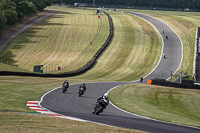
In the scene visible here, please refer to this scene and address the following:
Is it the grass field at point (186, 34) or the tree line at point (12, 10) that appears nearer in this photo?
the grass field at point (186, 34)

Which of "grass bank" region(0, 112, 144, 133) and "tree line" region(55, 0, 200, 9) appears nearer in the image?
"grass bank" region(0, 112, 144, 133)

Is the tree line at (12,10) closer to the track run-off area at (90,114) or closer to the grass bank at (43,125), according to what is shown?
the track run-off area at (90,114)

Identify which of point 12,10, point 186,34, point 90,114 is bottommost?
point 90,114

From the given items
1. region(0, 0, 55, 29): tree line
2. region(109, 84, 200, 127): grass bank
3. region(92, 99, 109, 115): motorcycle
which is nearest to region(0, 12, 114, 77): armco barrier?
region(109, 84, 200, 127): grass bank

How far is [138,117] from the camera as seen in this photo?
19859 millimetres

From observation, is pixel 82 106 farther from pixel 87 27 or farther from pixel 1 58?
pixel 87 27

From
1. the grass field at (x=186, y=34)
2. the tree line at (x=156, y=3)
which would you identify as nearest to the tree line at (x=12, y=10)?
the grass field at (x=186, y=34)

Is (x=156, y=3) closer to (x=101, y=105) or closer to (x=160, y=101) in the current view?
(x=160, y=101)

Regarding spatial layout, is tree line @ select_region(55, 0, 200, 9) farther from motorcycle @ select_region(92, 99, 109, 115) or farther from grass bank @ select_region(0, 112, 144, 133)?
grass bank @ select_region(0, 112, 144, 133)

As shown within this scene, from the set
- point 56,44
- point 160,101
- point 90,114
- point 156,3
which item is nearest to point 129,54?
point 56,44

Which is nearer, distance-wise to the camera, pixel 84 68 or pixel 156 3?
pixel 84 68

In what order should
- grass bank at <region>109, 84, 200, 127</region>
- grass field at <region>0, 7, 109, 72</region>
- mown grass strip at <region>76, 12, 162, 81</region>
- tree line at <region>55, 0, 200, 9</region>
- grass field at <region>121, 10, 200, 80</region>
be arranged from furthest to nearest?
tree line at <region>55, 0, 200, 9</region>, grass field at <region>0, 7, 109, 72</region>, grass field at <region>121, 10, 200, 80</region>, mown grass strip at <region>76, 12, 162, 81</region>, grass bank at <region>109, 84, 200, 127</region>

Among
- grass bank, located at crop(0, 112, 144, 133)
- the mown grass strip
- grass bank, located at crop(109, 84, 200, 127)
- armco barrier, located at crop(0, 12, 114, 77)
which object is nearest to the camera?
grass bank, located at crop(0, 112, 144, 133)

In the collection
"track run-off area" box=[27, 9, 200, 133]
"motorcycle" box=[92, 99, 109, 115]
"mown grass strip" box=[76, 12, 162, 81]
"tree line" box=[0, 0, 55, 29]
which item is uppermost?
"tree line" box=[0, 0, 55, 29]
